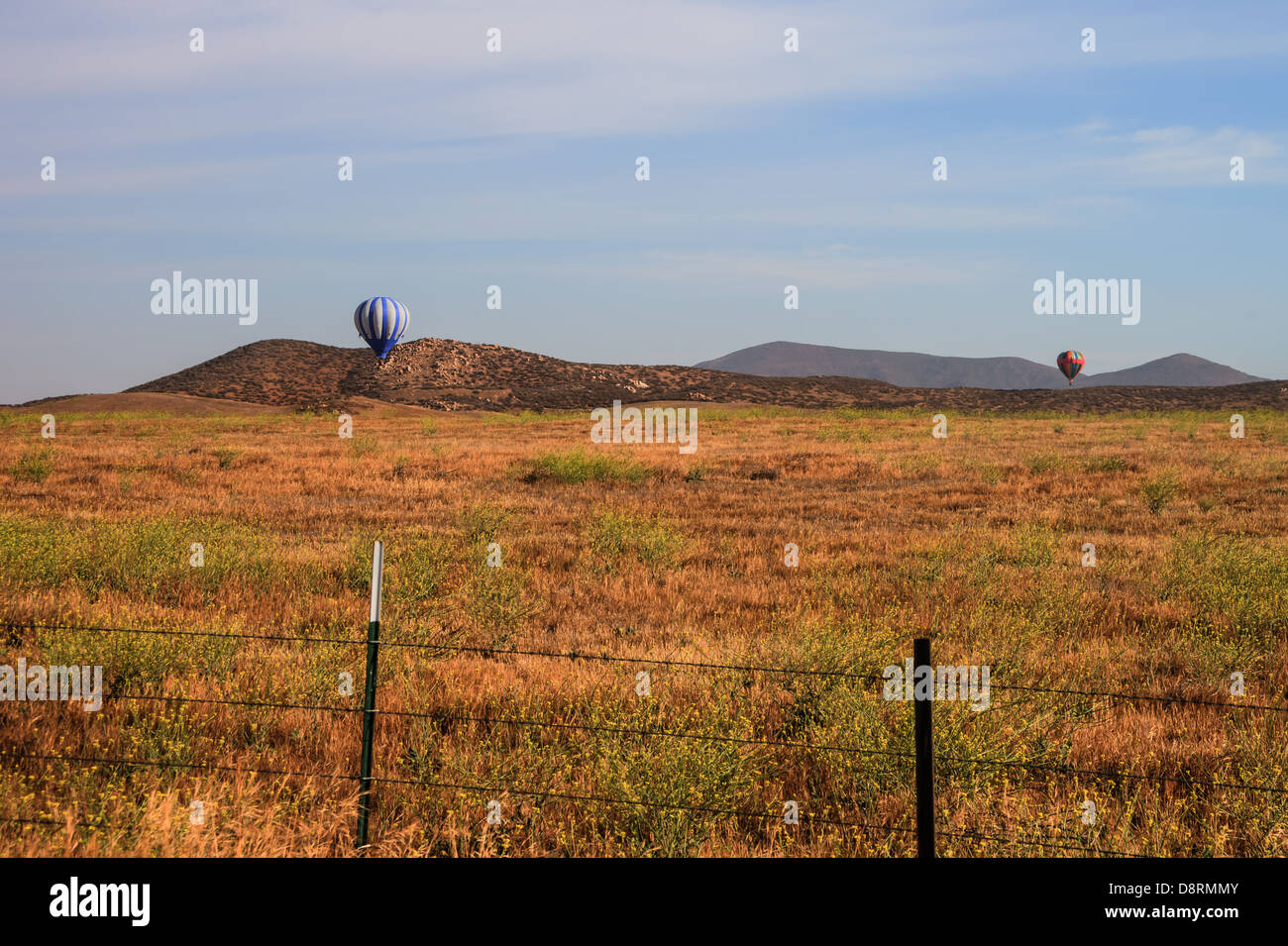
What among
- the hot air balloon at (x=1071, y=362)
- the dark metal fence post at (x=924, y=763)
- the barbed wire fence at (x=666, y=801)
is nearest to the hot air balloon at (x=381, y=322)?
the barbed wire fence at (x=666, y=801)

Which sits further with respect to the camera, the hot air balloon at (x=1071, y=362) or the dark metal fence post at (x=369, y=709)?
the hot air balloon at (x=1071, y=362)

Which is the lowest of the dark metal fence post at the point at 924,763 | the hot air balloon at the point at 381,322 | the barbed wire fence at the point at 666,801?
the barbed wire fence at the point at 666,801

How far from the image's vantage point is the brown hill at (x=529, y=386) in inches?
3903

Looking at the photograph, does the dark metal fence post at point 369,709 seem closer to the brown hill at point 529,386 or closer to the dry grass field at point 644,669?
the dry grass field at point 644,669

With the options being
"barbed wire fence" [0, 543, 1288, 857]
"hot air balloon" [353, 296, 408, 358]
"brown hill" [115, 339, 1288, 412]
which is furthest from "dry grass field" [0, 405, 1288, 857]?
"brown hill" [115, 339, 1288, 412]

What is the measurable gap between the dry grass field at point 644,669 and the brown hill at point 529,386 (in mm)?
79107

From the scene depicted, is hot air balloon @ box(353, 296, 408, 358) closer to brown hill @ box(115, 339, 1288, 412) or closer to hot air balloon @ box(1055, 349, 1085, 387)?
brown hill @ box(115, 339, 1288, 412)

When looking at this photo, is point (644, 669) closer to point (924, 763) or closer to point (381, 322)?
point (924, 763)

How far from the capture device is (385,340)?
153 ft

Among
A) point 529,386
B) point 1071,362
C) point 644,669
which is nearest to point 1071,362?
point 1071,362

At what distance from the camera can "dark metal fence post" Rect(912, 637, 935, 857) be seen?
3.63 metres

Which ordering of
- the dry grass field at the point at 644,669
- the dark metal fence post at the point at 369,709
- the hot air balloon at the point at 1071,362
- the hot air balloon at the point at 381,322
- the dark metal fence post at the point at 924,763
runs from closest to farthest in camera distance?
the dark metal fence post at the point at 924,763, the dark metal fence post at the point at 369,709, the dry grass field at the point at 644,669, the hot air balloon at the point at 381,322, the hot air balloon at the point at 1071,362
